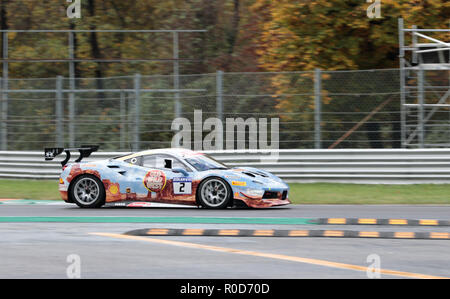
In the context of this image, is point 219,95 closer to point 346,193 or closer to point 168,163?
point 346,193

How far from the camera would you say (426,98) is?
58.7 feet

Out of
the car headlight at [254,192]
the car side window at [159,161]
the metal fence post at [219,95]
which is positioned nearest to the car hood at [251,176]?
the car headlight at [254,192]

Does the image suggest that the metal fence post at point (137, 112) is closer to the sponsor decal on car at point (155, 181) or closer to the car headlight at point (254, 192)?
the sponsor decal on car at point (155, 181)

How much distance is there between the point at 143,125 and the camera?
19.1m

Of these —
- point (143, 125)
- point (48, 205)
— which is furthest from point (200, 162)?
point (143, 125)

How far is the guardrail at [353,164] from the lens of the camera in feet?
56.1

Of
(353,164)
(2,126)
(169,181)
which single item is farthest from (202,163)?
(2,126)

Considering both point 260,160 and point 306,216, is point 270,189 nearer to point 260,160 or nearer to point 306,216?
point 306,216

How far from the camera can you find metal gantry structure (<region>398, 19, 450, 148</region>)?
17.3 metres

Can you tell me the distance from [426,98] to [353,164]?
93.5 inches

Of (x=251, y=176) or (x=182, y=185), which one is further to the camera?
(x=182, y=185)

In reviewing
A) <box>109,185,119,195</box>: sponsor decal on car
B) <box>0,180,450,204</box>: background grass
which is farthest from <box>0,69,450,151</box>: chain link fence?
<box>109,185,119,195</box>: sponsor decal on car

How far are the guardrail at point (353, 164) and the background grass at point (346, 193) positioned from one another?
0.84ft

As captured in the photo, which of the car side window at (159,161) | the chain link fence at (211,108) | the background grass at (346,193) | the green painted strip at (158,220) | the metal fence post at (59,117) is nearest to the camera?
the green painted strip at (158,220)
